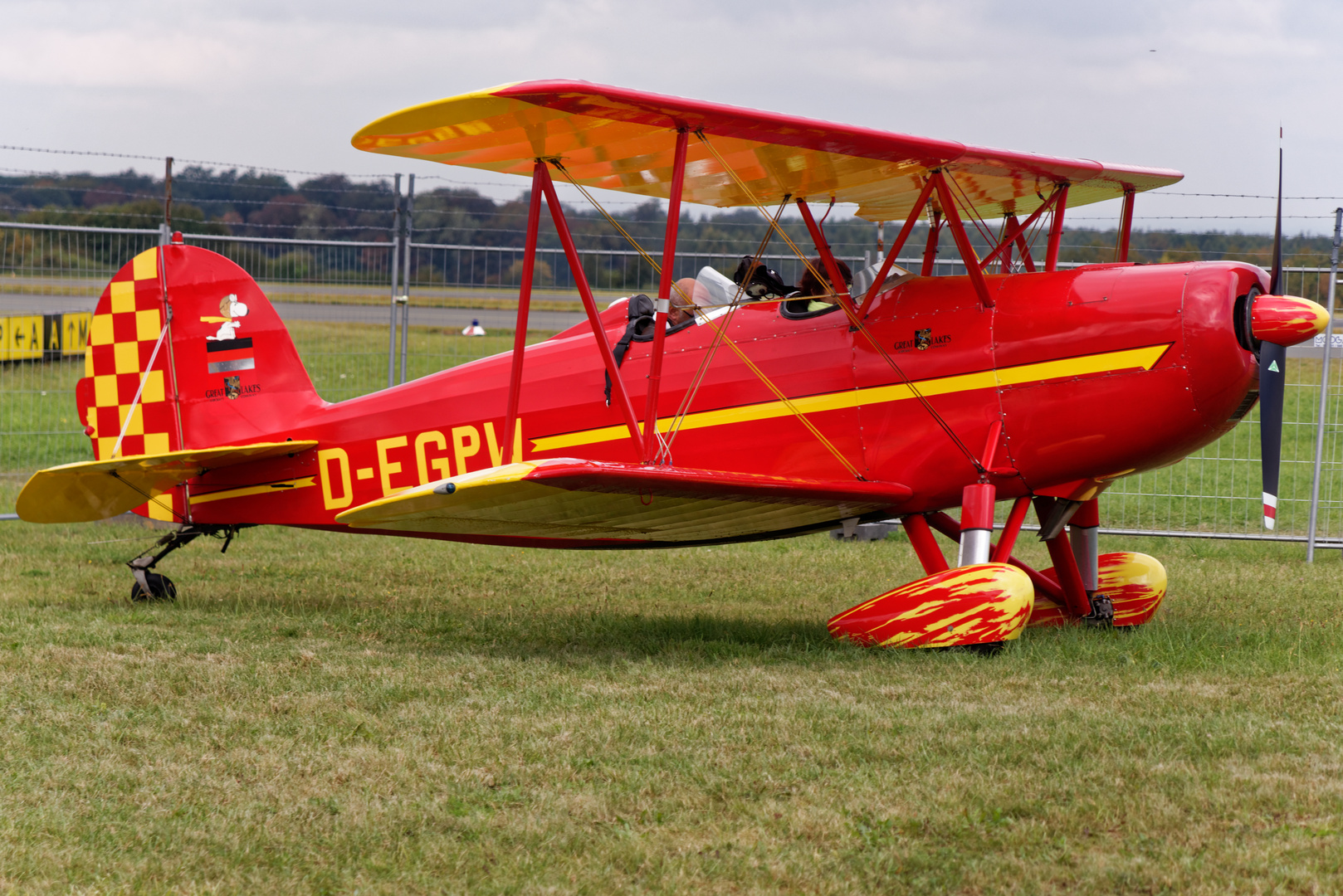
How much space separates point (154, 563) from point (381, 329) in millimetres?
5255

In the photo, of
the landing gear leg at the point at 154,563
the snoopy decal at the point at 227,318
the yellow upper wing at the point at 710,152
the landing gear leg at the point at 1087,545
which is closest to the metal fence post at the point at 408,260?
the snoopy decal at the point at 227,318

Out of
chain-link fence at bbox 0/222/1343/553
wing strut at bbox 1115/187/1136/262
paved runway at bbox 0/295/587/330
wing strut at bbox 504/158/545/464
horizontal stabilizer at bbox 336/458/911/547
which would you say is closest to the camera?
horizontal stabilizer at bbox 336/458/911/547

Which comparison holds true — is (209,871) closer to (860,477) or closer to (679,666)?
(679,666)

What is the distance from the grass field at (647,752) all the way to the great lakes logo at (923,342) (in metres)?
1.59

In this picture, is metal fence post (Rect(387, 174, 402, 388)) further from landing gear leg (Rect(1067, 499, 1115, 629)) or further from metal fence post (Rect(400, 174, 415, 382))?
landing gear leg (Rect(1067, 499, 1115, 629))

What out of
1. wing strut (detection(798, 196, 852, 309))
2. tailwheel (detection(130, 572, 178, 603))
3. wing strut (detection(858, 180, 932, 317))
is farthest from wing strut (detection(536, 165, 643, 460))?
tailwheel (detection(130, 572, 178, 603))

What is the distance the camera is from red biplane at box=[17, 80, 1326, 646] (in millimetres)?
5949

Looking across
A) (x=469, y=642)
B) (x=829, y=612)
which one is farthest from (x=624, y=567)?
(x=469, y=642)

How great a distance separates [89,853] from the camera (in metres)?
3.70

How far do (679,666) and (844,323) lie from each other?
2064 millimetres

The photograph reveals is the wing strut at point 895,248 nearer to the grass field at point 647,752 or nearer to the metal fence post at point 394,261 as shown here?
the grass field at point 647,752

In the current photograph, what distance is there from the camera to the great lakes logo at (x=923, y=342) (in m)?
6.46

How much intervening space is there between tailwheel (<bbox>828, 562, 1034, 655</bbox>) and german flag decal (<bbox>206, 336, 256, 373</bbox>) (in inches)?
179

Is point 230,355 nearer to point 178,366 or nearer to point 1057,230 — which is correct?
point 178,366
